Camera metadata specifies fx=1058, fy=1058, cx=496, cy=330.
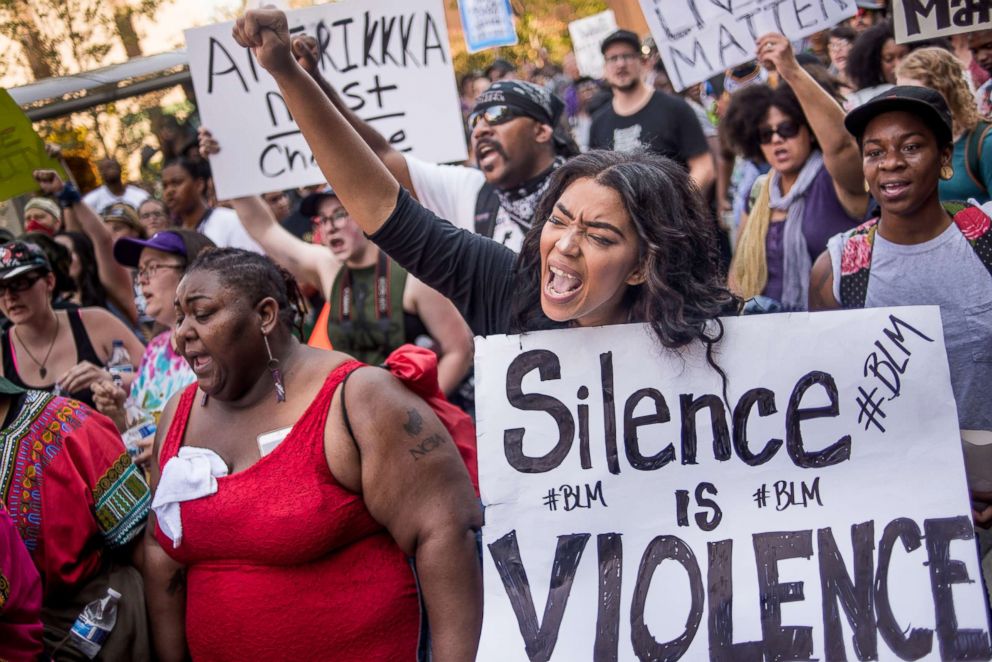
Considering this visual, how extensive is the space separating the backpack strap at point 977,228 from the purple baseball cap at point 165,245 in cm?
271

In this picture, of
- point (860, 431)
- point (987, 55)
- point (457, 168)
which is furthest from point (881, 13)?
point (860, 431)

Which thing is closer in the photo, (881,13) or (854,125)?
(854,125)

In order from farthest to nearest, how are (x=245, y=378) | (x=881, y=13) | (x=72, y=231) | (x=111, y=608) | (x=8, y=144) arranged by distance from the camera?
(x=881, y=13), (x=72, y=231), (x=8, y=144), (x=111, y=608), (x=245, y=378)

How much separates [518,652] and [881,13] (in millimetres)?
8023

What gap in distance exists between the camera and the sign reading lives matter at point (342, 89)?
175 inches

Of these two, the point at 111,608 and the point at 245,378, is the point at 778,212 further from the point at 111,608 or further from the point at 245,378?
the point at 111,608

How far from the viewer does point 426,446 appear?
8.57ft

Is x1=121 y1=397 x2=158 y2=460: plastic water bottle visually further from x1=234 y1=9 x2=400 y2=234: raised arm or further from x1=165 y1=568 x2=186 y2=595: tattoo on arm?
x1=234 y1=9 x2=400 y2=234: raised arm

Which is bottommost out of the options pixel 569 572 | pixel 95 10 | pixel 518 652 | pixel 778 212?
pixel 518 652

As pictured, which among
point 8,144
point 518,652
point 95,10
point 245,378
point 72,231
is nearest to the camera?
point 518,652

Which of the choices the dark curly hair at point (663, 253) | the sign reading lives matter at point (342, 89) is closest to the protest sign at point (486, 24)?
the sign reading lives matter at point (342, 89)

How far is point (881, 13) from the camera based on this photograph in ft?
28.6

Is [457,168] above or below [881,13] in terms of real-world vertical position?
below

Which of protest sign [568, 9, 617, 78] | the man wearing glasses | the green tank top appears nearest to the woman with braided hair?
the green tank top
